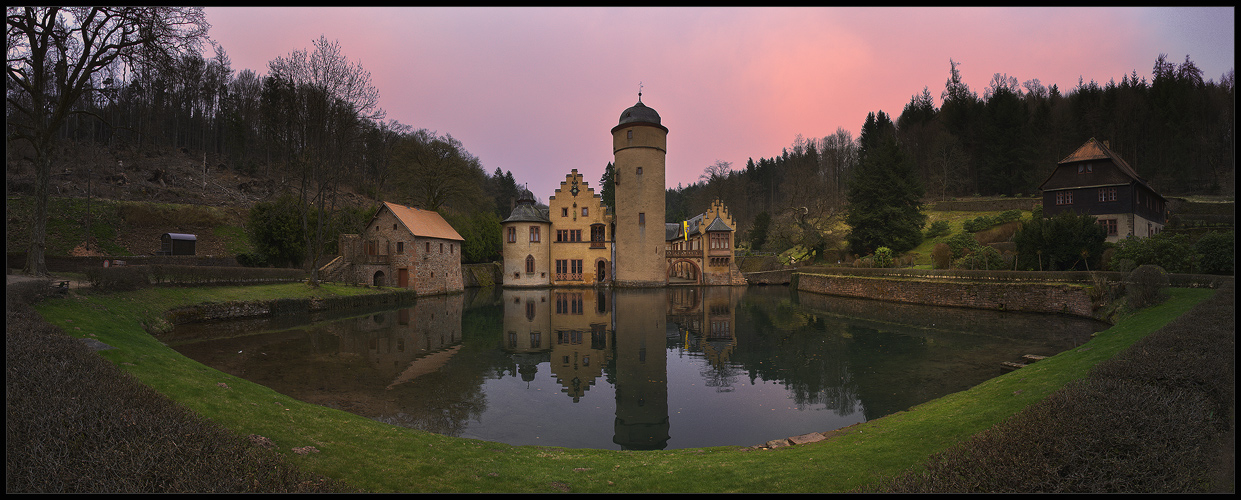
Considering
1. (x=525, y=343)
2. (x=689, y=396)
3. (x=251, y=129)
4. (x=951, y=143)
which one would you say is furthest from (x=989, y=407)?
(x=251, y=129)

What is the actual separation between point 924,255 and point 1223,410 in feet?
132

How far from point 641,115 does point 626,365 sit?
101ft

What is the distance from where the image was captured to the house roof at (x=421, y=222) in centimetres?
3241

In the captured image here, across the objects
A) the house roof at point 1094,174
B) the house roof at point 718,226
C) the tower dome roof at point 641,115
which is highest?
the tower dome roof at point 641,115

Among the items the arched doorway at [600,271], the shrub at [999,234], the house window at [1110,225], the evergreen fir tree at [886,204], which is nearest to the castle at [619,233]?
the arched doorway at [600,271]

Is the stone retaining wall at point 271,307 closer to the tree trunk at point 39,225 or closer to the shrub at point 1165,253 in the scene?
the tree trunk at point 39,225

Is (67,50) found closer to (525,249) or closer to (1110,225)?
(525,249)

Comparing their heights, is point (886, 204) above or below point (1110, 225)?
above

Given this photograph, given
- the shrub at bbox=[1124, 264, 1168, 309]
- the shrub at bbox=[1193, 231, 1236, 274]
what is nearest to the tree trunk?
the shrub at bbox=[1124, 264, 1168, 309]

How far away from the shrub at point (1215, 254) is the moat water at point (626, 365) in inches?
175

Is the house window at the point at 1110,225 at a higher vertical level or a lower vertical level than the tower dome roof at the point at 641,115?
lower

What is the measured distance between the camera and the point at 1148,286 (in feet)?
53.1

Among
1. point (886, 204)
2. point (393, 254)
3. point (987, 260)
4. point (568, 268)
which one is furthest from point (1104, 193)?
point (393, 254)

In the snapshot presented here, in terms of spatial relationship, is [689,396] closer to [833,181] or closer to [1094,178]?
Result: [1094,178]
